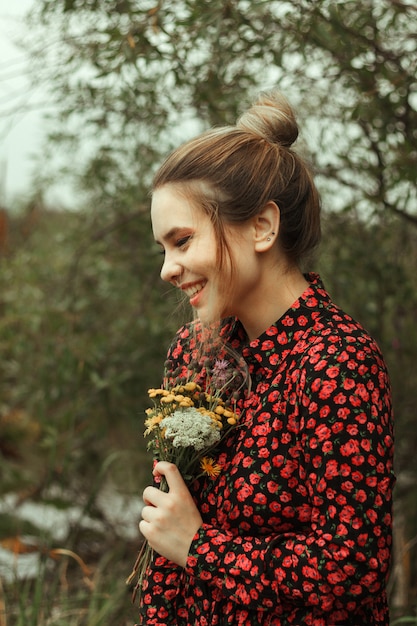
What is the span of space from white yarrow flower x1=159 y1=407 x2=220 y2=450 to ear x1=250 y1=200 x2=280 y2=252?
35 cm

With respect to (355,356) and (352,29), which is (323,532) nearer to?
(355,356)

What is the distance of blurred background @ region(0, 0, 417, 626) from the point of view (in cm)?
241

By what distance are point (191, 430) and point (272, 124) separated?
659 mm

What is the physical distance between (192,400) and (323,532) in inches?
16.8

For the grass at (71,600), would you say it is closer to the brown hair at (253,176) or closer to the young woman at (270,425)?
the young woman at (270,425)

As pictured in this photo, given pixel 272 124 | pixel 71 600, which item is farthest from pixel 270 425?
pixel 71 600

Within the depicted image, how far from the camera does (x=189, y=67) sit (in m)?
2.74

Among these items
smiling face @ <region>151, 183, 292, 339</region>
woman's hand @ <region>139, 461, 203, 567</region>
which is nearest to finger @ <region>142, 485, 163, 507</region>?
woman's hand @ <region>139, 461, 203, 567</region>

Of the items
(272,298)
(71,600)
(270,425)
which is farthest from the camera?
(71,600)

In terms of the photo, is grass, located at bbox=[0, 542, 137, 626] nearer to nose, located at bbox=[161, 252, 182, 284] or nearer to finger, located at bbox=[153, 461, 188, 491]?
finger, located at bbox=[153, 461, 188, 491]

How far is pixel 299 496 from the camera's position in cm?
153

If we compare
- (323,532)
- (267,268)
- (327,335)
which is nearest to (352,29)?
(267,268)

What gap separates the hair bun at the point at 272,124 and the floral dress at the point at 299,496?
1.06 feet

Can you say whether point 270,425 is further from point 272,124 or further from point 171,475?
point 272,124
